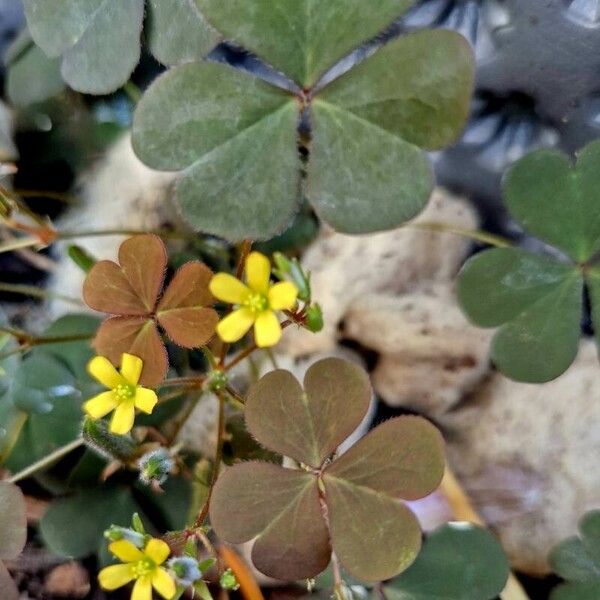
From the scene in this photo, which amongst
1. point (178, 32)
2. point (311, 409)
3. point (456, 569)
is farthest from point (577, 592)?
point (178, 32)

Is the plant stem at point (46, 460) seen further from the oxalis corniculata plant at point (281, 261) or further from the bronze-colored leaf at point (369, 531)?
the bronze-colored leaf at point (369, 531)

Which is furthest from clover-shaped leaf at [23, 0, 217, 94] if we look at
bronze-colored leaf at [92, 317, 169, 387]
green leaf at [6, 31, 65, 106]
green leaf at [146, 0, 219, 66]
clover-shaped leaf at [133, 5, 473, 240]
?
bronze-colored leaf at [92, 317, 169, 387]

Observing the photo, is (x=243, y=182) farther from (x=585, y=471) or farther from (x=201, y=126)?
(x=585, y=471)

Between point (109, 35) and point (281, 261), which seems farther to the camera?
point (109, 35)

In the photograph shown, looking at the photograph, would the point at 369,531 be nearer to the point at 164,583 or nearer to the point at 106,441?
the point at 164,583

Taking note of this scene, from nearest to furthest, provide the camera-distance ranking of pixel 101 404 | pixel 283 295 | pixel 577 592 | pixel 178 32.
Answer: pixel 283 295, pixel 101 404, pixel 178 32, pixel 577 592

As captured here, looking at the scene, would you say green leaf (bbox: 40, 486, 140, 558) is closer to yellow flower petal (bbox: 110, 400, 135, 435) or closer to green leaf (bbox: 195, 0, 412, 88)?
yellow flower petal (bbox: 110, 400, 135, 435)

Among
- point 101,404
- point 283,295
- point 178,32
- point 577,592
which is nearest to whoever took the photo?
point 283,295
